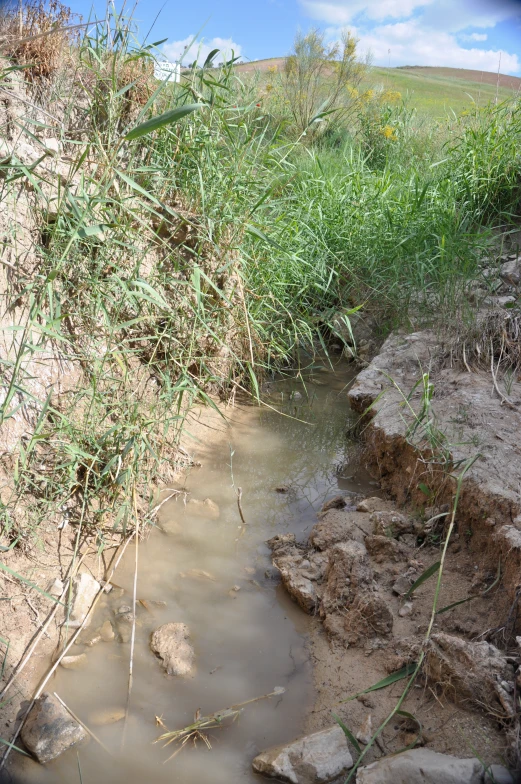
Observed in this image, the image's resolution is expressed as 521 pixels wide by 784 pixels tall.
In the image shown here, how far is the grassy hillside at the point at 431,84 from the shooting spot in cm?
709

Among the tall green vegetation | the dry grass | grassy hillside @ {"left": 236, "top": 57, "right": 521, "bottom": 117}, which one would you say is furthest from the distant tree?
the dry grass

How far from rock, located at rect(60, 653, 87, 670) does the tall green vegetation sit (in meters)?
0.48

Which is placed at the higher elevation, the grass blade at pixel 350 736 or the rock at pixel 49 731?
the grass blade at pixel 350 736

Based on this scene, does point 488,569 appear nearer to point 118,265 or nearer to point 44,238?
point 118,265

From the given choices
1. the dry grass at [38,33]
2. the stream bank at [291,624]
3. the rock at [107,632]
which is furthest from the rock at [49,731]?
the dry grass at [38,33]

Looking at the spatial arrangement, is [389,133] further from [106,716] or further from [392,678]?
[106,716]

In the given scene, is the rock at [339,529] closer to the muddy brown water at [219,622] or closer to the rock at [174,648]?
the muddy brown water at [219,622]

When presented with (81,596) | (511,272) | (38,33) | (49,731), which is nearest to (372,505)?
(81,596)

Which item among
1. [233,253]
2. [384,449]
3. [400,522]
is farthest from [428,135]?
[400,522]

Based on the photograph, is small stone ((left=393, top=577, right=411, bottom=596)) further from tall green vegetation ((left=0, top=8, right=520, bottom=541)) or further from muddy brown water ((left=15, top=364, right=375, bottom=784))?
tall green vegetation ((left=0, top=8, right=520, bottom=541))

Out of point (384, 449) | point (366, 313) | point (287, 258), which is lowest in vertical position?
point (384, 449)

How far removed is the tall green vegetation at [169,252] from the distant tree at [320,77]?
10.0ft

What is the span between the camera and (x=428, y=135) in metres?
6.66

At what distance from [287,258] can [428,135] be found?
3.87 m
